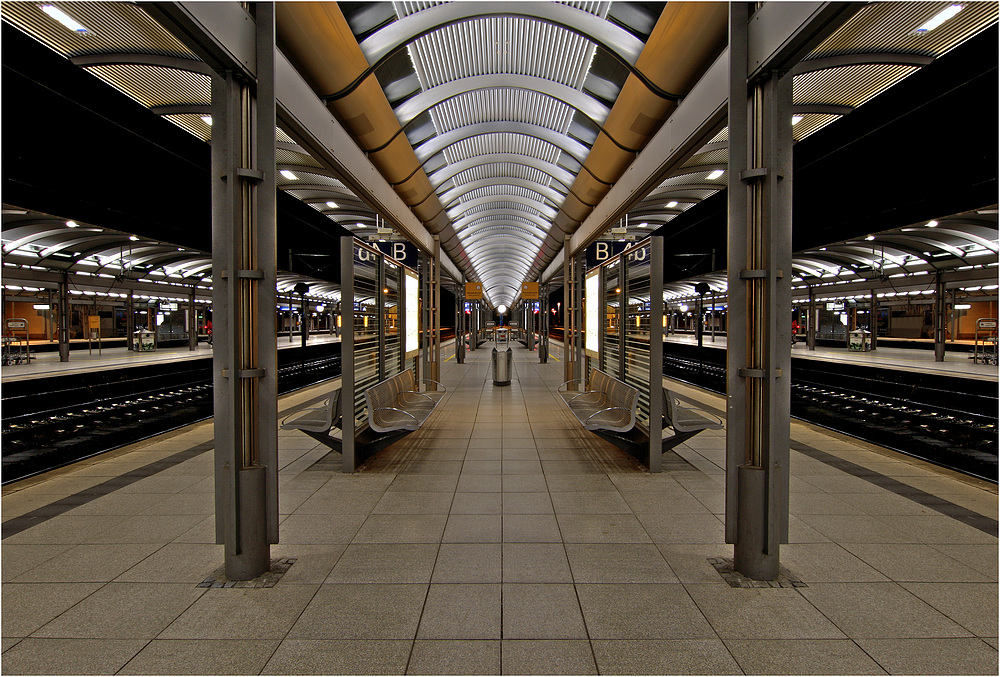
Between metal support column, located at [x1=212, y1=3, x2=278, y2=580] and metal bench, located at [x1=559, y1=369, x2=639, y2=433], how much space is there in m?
3.29

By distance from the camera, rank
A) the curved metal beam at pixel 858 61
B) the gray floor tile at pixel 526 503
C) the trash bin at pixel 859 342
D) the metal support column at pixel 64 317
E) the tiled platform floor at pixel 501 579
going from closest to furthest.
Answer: the tiled platform floor at pixel 501 579 → the curved metal beam at pixel 858 61 → the gray floor tile at pixel 526 503 → the metal support column at pixel 64 317 → the trash bin at pixel 859 342

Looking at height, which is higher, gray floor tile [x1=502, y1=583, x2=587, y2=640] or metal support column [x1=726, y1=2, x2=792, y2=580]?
metal support column [x1=726, y1=2, x2=792, y2=580]

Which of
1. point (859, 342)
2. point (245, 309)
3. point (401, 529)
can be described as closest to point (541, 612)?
point (401, 529)

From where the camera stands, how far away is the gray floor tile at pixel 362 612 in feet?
7.57

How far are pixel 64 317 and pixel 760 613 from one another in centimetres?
2220

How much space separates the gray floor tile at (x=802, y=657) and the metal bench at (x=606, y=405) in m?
2.76

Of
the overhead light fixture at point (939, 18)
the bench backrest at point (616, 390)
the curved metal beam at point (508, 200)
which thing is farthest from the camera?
the curved metal beam at point (508, 200)

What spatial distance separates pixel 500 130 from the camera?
28.4 ft

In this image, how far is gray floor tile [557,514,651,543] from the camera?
3.37m

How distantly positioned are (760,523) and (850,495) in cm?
216

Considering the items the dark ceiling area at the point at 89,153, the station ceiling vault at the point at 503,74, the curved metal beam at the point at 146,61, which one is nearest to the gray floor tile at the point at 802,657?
the station ceiling vault at the point at 503,74

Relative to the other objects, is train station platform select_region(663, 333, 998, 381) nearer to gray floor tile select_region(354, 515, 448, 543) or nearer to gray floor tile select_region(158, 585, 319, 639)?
gray floor tile select_region(354, 515, 448, 543)

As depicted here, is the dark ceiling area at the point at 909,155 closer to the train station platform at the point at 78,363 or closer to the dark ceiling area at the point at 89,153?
the dark ceiling area at the point at 89,153

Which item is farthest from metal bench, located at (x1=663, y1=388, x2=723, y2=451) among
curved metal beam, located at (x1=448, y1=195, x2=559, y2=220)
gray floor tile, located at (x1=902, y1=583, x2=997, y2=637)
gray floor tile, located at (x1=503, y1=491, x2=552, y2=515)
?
curved metal beam, located at (x1=448, y1=195, x2=559, y2=220)
